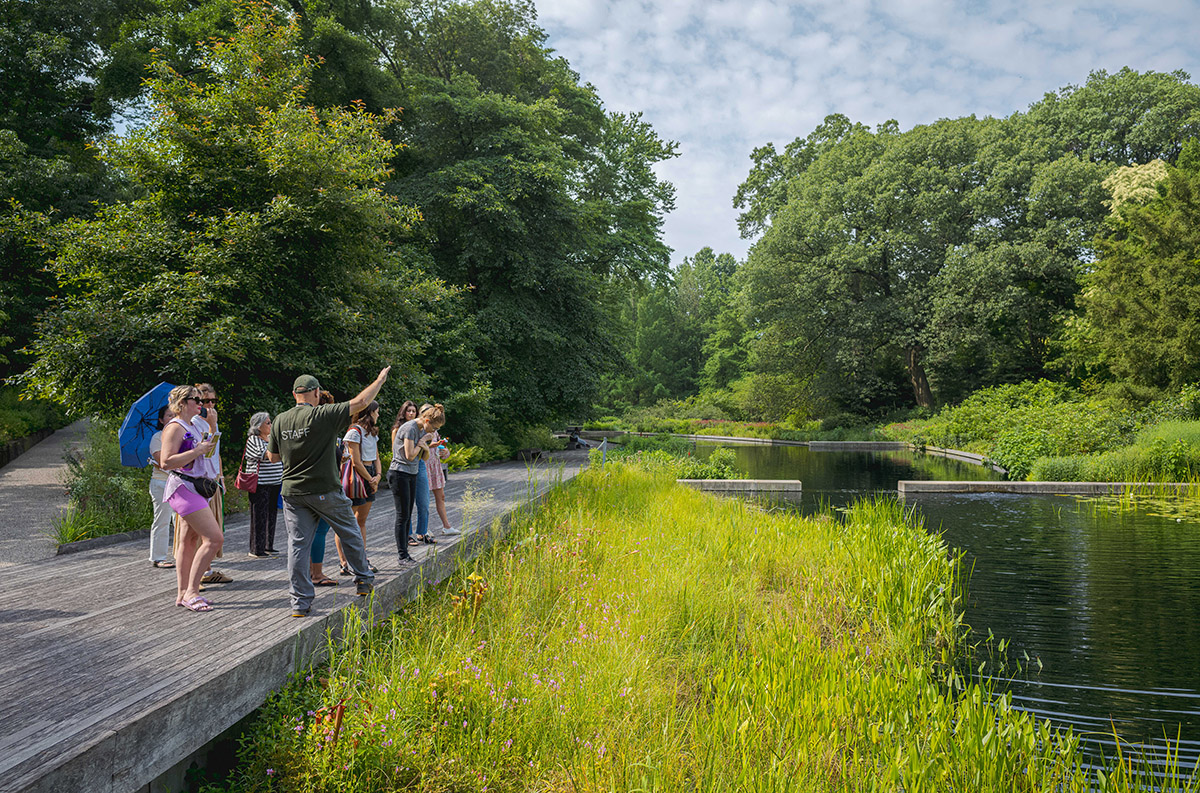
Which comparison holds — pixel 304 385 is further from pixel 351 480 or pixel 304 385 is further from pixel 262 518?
pixel 262 518

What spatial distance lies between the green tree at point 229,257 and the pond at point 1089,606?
8533mm

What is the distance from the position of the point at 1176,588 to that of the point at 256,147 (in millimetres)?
12573

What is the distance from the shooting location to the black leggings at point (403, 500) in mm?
5809

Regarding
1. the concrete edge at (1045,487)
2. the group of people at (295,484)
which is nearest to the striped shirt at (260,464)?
the group of people at (295,484)

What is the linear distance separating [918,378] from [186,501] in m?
37.9

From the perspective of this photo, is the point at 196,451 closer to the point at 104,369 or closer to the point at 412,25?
the point at 104,369

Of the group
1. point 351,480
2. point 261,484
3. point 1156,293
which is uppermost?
point 1156,293

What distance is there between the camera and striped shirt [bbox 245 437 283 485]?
6293 mm

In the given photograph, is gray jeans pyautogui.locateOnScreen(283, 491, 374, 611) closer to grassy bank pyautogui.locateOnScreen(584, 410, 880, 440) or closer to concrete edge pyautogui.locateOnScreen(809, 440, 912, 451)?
grassy bank pyautogui.locateOnScreen(584, 410, 880, 440)

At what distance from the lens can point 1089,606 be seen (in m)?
7.10

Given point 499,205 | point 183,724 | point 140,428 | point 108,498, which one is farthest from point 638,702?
point 499,205

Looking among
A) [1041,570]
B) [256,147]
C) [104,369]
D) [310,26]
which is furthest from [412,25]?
[1041,570]

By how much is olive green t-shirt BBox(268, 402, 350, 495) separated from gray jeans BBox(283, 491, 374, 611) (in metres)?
0.08

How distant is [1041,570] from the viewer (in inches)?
335
